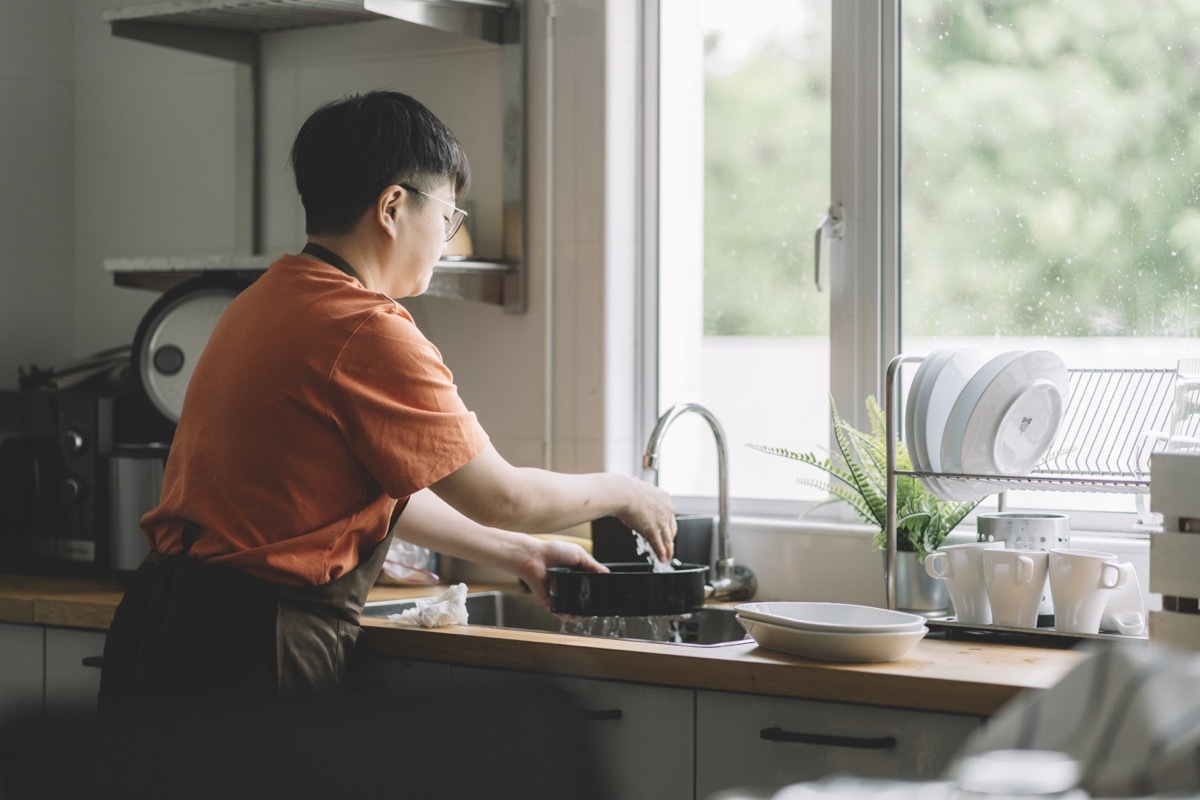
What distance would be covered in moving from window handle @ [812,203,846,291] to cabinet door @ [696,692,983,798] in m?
0.89

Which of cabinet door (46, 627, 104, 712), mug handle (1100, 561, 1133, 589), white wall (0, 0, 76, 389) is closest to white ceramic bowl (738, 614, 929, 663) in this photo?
mug handle (1100, 561, 1133, 589)

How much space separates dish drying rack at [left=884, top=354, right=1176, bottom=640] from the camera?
1.88 m

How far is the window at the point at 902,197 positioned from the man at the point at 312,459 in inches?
31.3

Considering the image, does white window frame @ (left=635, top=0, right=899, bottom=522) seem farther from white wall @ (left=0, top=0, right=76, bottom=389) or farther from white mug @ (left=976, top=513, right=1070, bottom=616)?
white wall @ (left=0, top=0, right=76, bottom=389)

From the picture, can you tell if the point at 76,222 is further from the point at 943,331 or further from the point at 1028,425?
the point at 1028,425

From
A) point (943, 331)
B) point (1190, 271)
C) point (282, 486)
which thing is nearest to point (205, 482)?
point (282, 486)

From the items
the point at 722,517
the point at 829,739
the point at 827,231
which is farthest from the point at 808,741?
the point at 827,231

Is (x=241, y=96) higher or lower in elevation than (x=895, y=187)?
higher

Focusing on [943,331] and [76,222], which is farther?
[76,222]

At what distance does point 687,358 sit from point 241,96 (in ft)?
3.42

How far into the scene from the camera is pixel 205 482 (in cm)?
172

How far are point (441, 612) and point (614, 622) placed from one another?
36 centimetres

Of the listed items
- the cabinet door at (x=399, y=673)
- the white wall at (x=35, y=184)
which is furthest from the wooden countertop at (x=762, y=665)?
the white wall at (x=35, y=184)

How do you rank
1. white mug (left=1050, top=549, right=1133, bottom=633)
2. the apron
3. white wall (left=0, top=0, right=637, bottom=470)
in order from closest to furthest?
the apron, white mug (left=1050, top=549, right=1133, bottom=633), white wall (left=0, top=0, right=637, bottom=470)
